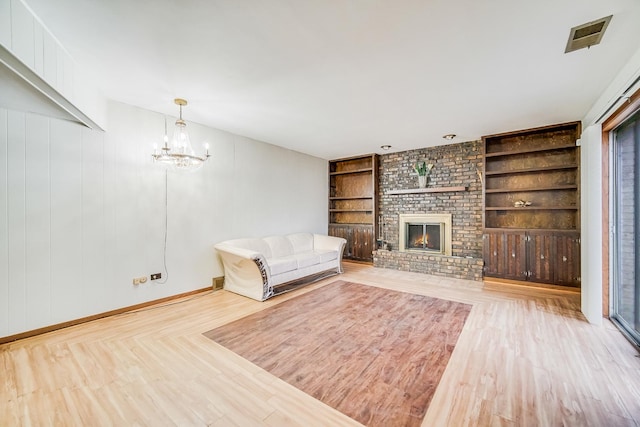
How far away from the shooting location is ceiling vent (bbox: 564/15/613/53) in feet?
5.93

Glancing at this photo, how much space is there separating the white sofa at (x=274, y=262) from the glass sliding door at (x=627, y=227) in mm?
3744

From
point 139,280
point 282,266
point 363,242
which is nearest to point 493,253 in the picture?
point 363,242

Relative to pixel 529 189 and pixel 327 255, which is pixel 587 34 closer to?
pixel 529 189

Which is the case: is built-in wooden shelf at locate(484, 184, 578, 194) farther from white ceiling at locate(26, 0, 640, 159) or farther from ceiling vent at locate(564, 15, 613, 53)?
ceiling vent at locate(564, 15, 613, 53)

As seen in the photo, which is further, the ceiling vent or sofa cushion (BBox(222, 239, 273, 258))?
sofa cushion (BBox(222, 239, 273, 258))

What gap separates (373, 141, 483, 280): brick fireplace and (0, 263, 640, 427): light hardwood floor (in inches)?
79.4

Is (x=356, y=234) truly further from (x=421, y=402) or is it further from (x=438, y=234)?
(x=421, y=402)

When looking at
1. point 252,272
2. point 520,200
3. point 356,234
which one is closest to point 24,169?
point 252,272

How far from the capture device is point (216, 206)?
416cm

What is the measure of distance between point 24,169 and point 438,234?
246 inches

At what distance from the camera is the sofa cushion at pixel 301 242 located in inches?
201

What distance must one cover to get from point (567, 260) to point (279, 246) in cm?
468

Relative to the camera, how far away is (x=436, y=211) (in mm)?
5391

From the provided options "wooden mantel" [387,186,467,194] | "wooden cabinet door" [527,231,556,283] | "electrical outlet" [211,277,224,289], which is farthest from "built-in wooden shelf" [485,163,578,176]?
"electrical outlet" [211,277,224,289]
